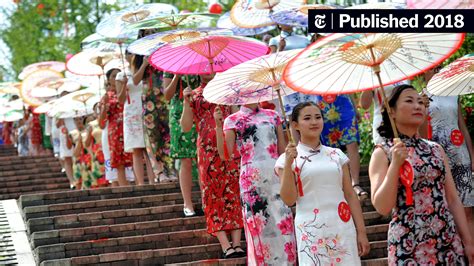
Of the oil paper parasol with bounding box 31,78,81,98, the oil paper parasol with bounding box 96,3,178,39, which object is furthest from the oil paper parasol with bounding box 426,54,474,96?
the oil paper parasol with bounding box 31,78,81,98

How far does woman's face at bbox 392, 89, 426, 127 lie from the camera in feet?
22.7

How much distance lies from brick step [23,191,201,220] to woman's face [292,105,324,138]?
12.5 feet

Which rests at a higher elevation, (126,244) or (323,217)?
(323,217)

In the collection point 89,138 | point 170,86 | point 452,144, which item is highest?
point 170,86

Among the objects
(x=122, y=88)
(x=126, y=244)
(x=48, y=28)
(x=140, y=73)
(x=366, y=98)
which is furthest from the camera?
(x=48, y=28)

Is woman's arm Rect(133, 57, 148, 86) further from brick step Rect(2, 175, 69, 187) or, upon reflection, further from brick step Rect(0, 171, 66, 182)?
brick step Rect(0, 171, 66, 182)

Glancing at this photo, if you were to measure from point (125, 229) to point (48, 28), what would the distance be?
68.5ft

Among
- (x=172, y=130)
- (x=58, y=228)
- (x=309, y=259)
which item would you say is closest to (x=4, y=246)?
(x=58, y=228)

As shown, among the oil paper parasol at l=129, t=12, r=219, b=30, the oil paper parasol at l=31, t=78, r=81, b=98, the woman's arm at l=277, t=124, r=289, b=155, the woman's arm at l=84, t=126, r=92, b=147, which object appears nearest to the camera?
the woman's arm at l=277, t=124, r=289, b=155

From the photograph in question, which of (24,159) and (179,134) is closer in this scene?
(179,134)

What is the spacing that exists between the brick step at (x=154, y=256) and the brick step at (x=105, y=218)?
1173mm

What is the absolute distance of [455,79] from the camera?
29.3 ft

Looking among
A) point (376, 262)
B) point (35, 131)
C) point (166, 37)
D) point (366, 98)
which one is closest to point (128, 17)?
point (166, 37)

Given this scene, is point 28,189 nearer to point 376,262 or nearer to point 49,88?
point 49,88
